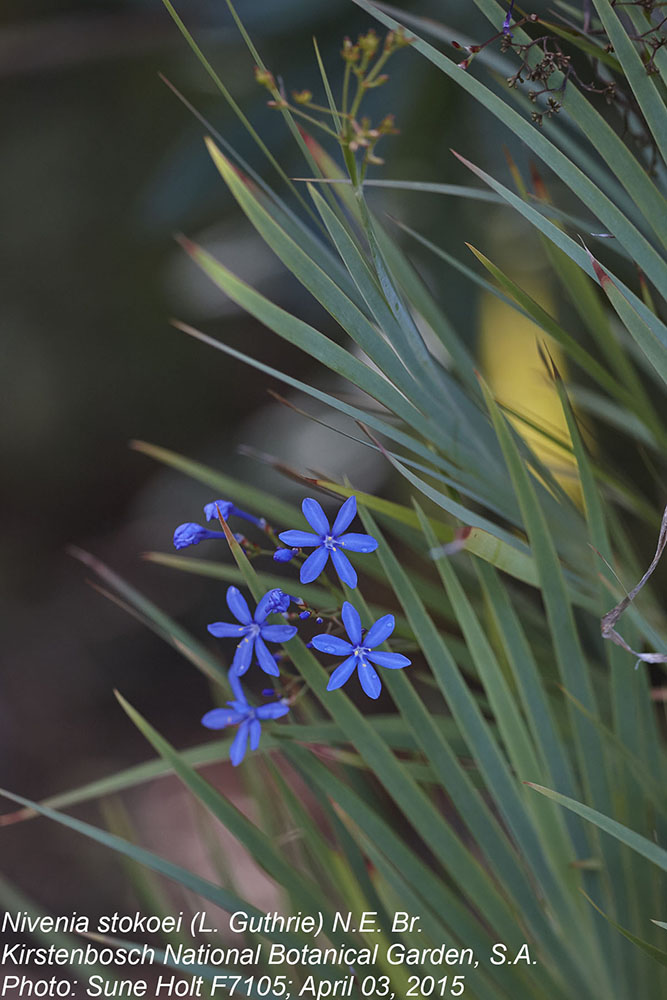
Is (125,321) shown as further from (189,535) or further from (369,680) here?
(369,680)

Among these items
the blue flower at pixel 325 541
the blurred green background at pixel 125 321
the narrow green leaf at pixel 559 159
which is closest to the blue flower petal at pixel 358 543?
Result: the blue flower at pixel 325 541

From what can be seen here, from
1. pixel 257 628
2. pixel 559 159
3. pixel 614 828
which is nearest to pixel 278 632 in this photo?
pixel 257 628

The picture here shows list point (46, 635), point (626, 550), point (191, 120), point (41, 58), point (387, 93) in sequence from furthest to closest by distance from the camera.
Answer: point (46, 635) → point (191, 120) → point (41, 58) → point (387, 93) → point (626, 550)

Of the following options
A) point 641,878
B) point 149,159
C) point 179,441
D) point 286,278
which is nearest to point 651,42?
point 641,878

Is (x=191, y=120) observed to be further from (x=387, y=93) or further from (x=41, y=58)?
(x=387, y=93)

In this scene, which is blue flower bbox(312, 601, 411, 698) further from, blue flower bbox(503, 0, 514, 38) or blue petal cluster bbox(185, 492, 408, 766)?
blue flower bbox(503, 0, 514, 38)
